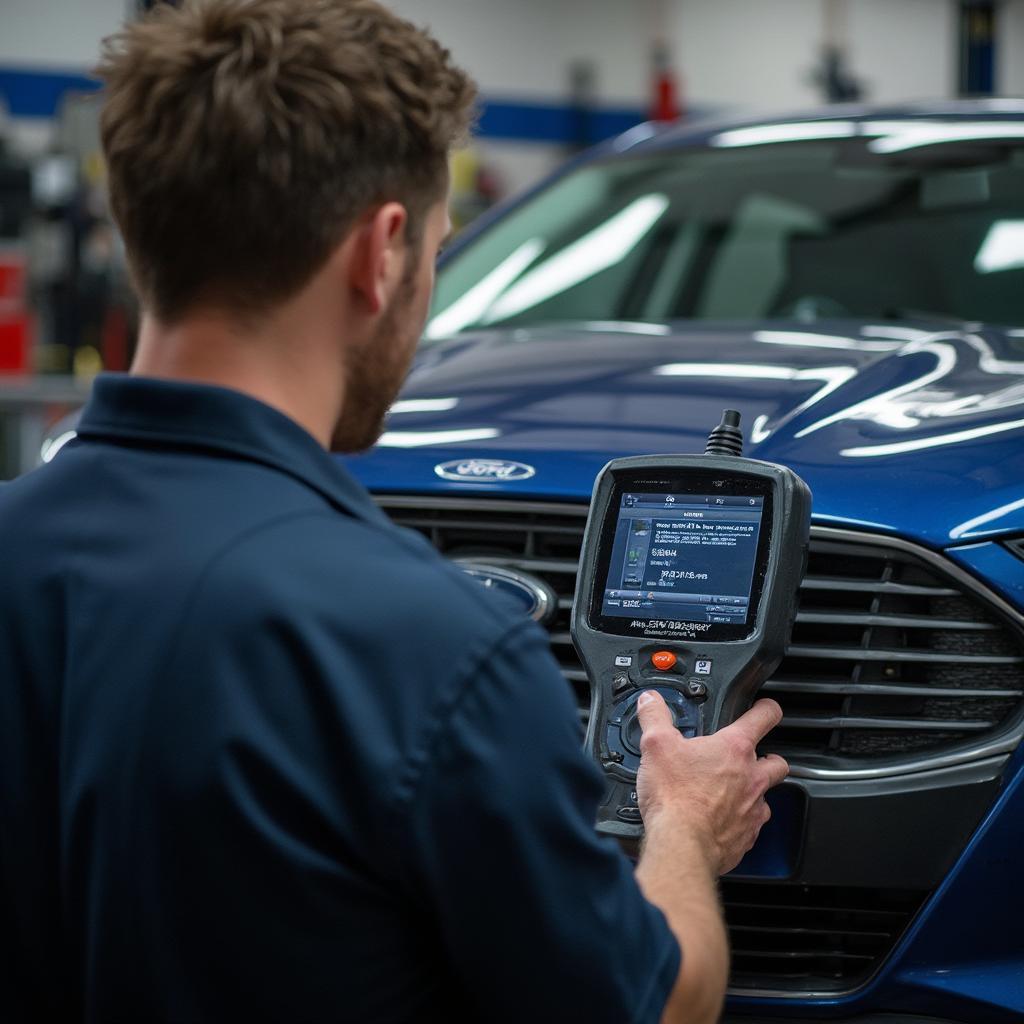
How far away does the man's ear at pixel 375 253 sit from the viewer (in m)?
1.13

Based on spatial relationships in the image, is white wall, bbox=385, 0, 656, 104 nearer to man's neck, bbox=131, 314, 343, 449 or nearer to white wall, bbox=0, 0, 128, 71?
white wall, bbox=0, 0, 128, 71

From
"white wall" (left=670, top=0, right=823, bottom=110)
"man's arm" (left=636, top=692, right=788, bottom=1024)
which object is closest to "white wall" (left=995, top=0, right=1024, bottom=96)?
"white wall" (left=670, top=0, right=823, bottom=110)

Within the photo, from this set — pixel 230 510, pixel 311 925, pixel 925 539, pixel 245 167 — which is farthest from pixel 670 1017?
pixel 925 539

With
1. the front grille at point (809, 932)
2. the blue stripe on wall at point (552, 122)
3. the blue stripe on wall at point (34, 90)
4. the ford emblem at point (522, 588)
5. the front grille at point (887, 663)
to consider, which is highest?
the blue stripe on wall at point (34, 90)

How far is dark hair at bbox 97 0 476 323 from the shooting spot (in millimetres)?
1085

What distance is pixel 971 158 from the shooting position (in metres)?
3.26

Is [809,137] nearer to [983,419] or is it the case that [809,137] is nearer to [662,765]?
[983,419]

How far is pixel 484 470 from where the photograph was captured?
2.19 m

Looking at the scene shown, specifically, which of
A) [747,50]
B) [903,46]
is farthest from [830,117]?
[903,46]

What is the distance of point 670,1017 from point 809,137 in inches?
105

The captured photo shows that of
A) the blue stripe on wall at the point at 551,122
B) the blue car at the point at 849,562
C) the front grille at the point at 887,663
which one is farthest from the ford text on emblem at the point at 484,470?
the blue stripe on wall at the point at 551,122

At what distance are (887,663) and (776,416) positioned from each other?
383 millimetres

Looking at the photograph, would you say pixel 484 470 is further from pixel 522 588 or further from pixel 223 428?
pixel 223 428

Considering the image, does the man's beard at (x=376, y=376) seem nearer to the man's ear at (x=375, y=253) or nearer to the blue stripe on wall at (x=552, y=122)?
the man's ear at (x=375, y=253)
